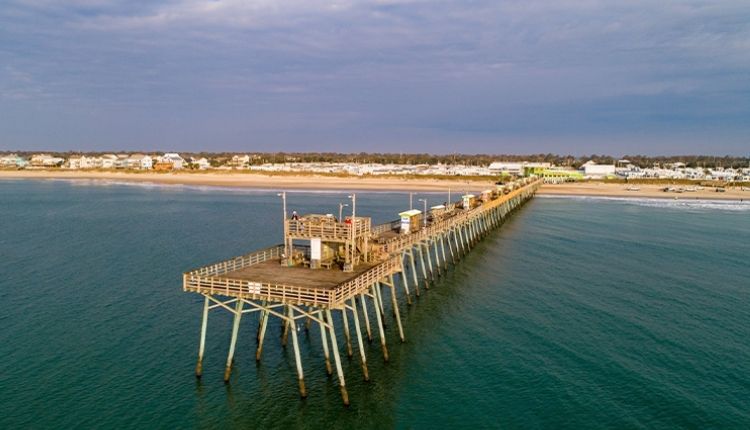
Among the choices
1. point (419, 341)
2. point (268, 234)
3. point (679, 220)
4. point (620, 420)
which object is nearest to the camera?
point (620, 420)

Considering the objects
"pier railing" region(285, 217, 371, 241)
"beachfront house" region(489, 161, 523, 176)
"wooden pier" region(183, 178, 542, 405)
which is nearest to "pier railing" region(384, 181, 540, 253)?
"wooden pier" region(183, 178, 542, 405)

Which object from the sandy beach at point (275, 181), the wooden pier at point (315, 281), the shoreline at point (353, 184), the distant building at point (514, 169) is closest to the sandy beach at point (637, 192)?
the shoreline at point (353, 184)

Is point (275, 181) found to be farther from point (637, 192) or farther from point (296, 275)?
point (296, 275)

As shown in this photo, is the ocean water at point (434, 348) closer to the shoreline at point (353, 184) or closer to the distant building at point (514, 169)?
the shoreline at point (353, 184)

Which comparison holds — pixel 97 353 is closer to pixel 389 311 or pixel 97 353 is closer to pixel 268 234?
pixel 389 311

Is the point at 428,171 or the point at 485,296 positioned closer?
the point at 485,296

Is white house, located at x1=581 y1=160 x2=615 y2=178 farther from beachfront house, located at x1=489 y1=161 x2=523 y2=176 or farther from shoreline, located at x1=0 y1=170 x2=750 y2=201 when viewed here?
shoreline, located at x1=0 y1=170 x2=750 y2=201

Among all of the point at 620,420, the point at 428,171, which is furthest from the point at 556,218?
the point at 428,171

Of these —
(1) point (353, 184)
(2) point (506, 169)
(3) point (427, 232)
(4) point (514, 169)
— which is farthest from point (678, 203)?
(3) point (427, 232)
